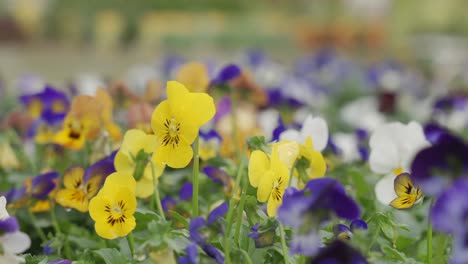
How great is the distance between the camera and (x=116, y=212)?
85 centimetres

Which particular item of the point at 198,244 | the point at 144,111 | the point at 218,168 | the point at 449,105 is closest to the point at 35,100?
the point at 144,111

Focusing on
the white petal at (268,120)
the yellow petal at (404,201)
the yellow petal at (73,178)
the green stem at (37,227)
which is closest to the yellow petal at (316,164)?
the yellow petal at (404,201)

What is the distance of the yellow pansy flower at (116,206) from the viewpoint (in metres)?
0.85

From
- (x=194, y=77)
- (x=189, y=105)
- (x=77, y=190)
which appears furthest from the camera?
(x=194, y=77)

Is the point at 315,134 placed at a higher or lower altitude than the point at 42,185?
higher

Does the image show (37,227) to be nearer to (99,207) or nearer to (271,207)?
(99,207)

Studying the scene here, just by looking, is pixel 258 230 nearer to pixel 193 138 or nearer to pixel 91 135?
pixel 193 138

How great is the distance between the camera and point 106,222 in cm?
85

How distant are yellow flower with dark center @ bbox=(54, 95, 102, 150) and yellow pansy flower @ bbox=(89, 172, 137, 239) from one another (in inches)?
16.7

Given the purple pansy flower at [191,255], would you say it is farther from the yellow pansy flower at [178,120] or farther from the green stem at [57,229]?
the green stem at [57,229]

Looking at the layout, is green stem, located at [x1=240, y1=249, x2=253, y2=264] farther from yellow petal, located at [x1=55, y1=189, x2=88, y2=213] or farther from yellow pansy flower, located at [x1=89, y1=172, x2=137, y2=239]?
yellow petal, located at [x1=55, y1=189, x2=88, y2=213]

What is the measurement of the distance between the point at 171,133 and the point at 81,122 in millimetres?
431

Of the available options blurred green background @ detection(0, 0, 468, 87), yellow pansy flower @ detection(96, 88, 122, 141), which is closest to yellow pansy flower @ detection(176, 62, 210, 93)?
yellow pansy flower @ detection(96, 88, 122, 141)

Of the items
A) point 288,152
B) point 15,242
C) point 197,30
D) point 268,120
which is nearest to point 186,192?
point 288,152
